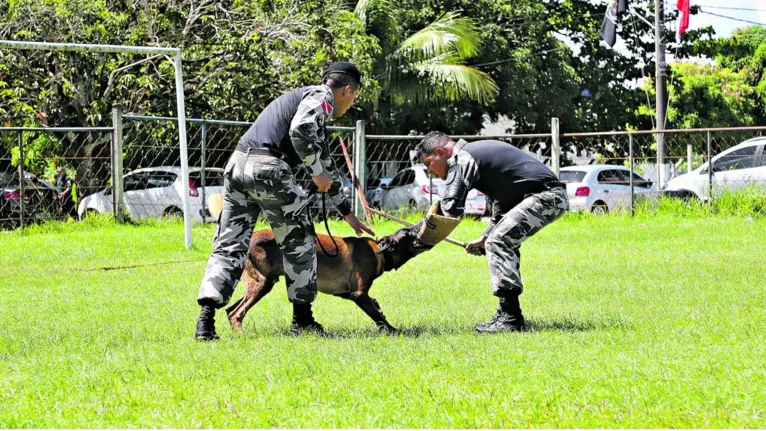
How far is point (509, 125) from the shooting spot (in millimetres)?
35594

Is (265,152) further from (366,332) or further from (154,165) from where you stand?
(154,165)

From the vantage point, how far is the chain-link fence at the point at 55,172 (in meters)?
16.0

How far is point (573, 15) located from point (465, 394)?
1270 inches

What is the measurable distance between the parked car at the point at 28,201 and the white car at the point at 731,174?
11213 millimetres

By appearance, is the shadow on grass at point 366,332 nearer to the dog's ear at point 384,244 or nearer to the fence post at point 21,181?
A: the dog's ear at point 384,244

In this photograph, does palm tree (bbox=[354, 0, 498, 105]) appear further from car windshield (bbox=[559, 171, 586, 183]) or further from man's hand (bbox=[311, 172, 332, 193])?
man's hand (bbox=[311, 172, 332, 193])

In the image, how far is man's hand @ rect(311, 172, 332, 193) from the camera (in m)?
6.47

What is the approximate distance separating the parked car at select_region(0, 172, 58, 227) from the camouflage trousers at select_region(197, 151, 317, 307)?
10.0 meters

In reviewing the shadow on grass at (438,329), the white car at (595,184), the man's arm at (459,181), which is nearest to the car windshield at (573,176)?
the white car at (595,184)

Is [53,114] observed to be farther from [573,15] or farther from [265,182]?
[573,15]

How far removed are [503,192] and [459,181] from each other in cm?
53

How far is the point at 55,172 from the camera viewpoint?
21.0 metres

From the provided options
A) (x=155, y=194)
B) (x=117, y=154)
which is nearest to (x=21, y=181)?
(x=117, y=154)

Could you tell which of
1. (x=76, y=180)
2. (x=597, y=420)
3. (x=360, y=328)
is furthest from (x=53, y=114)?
(x=597, y=420)
